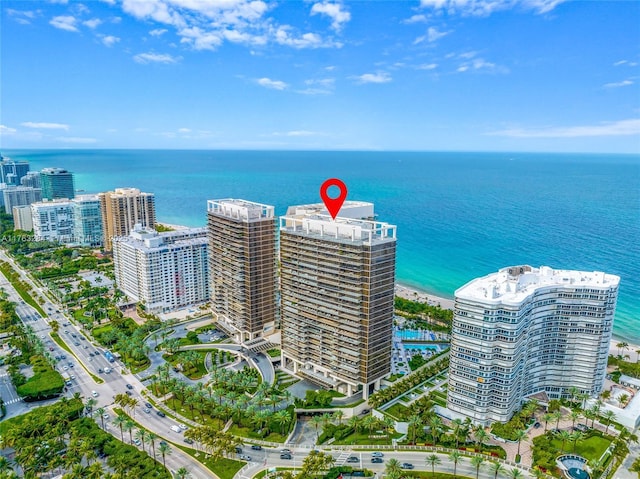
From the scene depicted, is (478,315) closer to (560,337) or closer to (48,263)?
(560,337)

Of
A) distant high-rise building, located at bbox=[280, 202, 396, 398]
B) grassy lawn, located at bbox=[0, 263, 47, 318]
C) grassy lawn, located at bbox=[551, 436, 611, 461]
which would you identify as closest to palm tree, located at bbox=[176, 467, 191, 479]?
distant high-rise building, located at bbox=[280, 202, 396, 398]

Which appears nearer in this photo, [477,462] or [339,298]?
[477,462]

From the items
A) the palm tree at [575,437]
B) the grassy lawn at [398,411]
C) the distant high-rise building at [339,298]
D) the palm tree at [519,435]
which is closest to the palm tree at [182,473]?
the distant high-rise building at [339,298]

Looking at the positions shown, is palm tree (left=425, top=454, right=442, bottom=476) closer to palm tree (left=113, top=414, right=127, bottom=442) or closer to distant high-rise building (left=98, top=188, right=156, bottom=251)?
palm tree (left=113, top=414, right=127, bottom=442)

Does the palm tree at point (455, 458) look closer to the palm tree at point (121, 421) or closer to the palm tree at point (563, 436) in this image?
the palm tree at point (563, 436)

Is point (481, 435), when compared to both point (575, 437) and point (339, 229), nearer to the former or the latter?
point (575, 437)

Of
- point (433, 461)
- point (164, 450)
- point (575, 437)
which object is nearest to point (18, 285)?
point (164, 450)

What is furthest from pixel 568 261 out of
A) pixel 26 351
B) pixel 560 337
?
pixel 26 351
